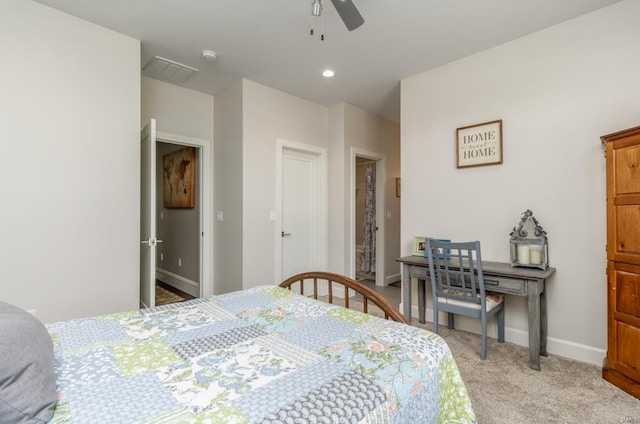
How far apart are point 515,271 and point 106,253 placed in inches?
125

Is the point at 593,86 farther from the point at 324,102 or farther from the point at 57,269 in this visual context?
the point at 57,269

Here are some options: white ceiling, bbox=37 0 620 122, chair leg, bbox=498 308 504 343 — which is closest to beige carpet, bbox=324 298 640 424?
chair leg, bbox=498 308 504 343

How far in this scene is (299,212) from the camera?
13.7 feet

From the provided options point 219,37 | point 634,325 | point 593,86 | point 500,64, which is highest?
point 219,37

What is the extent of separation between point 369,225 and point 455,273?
3009 millimetres

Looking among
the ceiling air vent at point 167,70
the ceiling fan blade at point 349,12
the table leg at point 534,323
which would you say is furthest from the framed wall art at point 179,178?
the table leg at point 534,323

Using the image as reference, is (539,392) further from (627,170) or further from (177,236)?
(177,236)

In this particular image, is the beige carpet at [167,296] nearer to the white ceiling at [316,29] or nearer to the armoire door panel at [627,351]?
the white ceiling at [316,29]

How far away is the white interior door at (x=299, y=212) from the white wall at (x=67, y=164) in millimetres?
1753

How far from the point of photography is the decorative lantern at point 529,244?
2.49 metres

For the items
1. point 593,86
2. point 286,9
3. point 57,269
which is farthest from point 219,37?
point 593,86

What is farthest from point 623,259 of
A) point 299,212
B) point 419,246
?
point 299,212

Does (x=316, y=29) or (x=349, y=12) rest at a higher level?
(x=316, y=29)

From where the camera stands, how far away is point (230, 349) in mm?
1164
